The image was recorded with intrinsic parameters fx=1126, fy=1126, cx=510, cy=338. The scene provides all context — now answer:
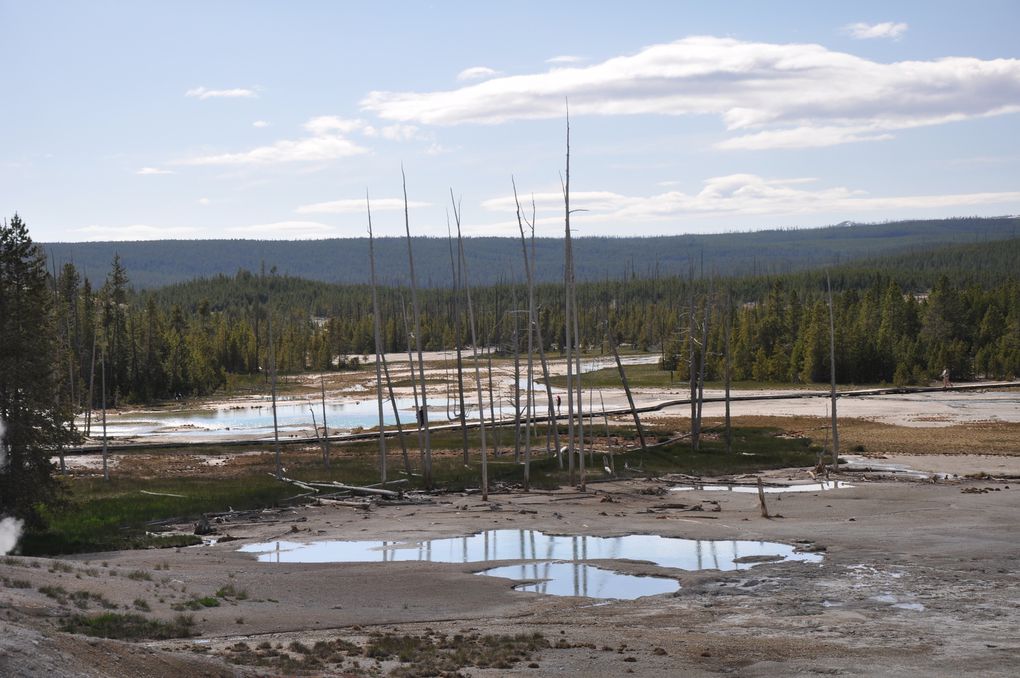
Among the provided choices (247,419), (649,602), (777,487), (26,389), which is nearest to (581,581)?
(649,602)

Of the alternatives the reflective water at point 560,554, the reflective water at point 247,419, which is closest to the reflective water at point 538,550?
the reflective water at point 560,554

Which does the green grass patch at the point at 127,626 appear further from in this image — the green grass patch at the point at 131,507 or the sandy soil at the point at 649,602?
→ the green grass patch at the point at 131,507

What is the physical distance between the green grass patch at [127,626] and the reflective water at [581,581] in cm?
769

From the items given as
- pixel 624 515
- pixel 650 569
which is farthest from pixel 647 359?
pixel 650 569

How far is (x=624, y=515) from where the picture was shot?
3434 cm

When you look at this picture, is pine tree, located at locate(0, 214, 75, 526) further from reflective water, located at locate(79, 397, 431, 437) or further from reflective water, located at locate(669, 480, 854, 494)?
reflective water, located at locate(79, 397, 431, 437)

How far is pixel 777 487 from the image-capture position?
4056 cm

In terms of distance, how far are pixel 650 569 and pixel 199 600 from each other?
10.2 meters

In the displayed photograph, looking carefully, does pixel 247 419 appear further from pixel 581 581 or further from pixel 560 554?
pixel 581 581

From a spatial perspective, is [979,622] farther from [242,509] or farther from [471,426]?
[471,426]

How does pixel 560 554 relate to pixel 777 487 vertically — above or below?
above

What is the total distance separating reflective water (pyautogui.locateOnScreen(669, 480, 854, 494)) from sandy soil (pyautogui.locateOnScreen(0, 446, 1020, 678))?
5.26m

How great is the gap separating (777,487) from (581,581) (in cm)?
1762

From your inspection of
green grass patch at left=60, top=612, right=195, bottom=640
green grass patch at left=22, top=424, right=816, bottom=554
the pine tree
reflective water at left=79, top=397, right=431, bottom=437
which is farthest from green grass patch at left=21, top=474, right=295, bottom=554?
reflective water at left=79, top=397, right=431, bottom=437
